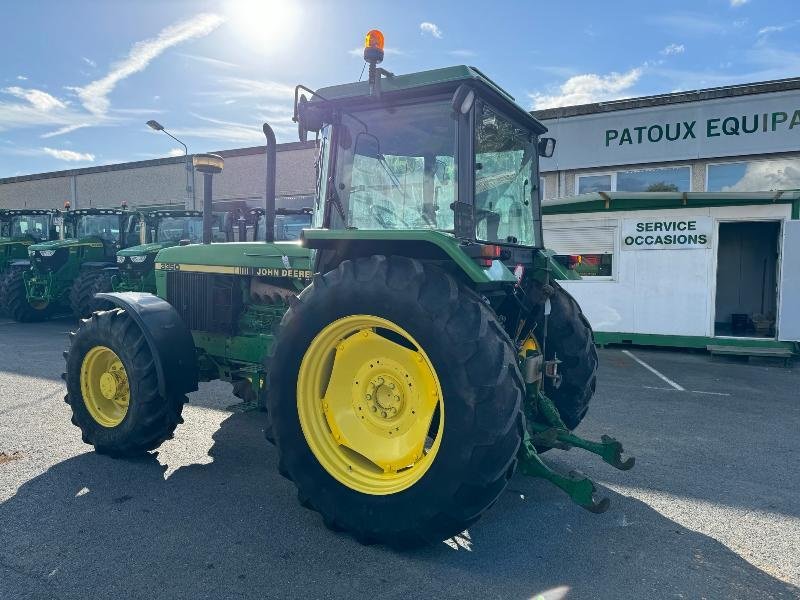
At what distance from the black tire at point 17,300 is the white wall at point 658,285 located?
38.0 feet

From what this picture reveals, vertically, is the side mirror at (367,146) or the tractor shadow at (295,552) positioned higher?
the side mirror at (367,146)

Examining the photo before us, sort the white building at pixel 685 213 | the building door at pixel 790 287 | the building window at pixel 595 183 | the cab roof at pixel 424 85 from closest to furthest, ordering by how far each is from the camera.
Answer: the cab roof at pixel 424 85 → the building door at pixel 790 287 → the white building at pixel 685 213 → the building window at pixel 595 183

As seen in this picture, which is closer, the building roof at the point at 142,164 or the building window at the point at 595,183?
the building window at the point at 595,183

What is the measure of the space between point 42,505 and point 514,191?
3559 mm

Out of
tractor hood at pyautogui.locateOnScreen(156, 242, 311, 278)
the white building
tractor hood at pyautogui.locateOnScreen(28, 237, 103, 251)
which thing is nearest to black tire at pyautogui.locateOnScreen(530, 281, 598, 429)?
tractor hood at pyautogui.locateOnScreen(156, 242, 311, 278)

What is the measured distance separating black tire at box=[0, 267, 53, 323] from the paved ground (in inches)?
363

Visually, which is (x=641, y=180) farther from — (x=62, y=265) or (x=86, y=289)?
(x=62, y=265)

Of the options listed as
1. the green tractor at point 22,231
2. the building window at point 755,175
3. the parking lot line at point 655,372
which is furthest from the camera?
the green tractor at point 22,231

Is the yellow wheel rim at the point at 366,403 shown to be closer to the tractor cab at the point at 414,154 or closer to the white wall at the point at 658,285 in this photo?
the tractor cab at the point at 414,154

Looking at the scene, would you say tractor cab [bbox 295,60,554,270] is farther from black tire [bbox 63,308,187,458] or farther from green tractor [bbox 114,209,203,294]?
green tractor [bbox 114,209,203,294]

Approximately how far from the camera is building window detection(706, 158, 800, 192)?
1212cm

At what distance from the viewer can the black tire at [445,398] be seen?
2609 mm

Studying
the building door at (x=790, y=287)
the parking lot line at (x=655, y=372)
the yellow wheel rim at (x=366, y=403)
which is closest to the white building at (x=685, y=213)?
the building door at (x=790, y=287)

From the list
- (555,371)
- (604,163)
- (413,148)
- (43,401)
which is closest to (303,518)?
(555,371)
